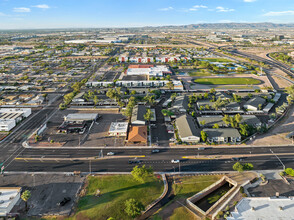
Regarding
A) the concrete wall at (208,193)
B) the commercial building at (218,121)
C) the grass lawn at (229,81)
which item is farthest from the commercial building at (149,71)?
the concrete wall at (208,193)

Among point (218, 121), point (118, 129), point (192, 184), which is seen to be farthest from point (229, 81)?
point (192, 184)

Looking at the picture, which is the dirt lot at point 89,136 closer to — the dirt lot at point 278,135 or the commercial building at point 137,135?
the commercial building at point 137,135

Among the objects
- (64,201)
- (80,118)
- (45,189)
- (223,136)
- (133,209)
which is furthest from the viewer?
(80,118)

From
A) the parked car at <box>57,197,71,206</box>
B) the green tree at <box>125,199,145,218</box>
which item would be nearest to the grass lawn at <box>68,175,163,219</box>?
the parked car at <box>57,197,71,206</box>

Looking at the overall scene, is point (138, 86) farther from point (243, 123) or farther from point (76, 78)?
point (243, 123)

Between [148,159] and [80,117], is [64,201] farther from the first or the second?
[80,117]

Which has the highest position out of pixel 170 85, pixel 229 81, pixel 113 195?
pixel 170 85

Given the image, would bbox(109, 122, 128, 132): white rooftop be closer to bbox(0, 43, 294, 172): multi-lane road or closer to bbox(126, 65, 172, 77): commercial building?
bbox(0, 43, 294, 172): multi-lane road

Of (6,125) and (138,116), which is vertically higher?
(138,116)
